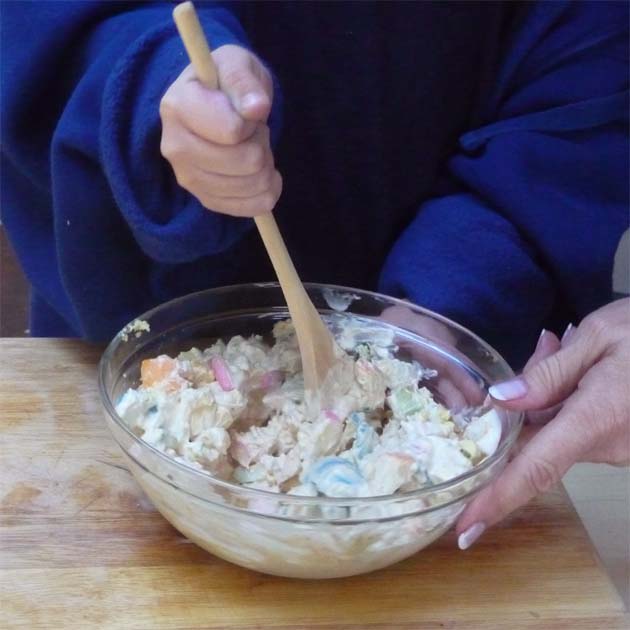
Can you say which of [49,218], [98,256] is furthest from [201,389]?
[49,218]

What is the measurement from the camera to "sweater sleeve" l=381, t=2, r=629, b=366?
0.76m

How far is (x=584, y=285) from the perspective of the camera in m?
0.79

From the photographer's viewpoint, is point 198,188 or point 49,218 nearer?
point 198,188

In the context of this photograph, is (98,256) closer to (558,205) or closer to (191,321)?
(191,321)

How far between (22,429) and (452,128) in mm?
519

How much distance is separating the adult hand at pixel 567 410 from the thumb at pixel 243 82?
261mm

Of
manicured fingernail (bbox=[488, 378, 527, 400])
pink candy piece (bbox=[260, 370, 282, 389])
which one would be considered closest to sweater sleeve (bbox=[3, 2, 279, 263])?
pink candy piece (bbox=[260, 370, 282, 389])

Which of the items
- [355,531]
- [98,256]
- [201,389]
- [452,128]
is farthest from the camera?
[452,128]

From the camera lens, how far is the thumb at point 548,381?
1.89 feet

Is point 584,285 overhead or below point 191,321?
below

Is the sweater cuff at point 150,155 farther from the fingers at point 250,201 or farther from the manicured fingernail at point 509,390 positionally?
the manicured fingernail at point 509,390

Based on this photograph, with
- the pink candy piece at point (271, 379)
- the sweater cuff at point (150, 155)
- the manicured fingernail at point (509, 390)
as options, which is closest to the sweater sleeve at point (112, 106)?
the sweater cuff at point (150, 155)

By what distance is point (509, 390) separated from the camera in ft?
1.90

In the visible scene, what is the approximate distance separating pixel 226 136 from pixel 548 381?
293 millimetres
